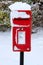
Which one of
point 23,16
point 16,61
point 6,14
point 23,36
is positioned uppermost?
point 6,14

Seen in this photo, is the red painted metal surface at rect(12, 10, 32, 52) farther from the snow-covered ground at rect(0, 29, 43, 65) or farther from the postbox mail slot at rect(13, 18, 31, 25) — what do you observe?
the snow-covered ground at rect(0, 29, 43, 65)

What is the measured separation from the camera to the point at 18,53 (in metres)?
5.89

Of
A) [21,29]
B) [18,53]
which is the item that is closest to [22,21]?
[21,29]

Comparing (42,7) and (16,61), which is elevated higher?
(42,7)

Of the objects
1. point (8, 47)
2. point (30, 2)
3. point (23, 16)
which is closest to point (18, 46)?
point (23, 16)

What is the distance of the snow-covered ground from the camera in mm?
5441

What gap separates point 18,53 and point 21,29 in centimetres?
232

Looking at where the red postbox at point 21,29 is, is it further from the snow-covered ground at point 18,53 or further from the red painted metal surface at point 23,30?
the snow-covered ground at point 18,53

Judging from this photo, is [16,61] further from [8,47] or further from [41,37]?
[41,37]

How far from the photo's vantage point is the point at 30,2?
773 cm

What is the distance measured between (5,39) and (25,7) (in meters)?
3.08

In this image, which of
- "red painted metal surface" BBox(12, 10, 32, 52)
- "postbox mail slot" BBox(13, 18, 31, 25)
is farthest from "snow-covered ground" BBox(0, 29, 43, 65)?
"postbox mail slot" BBox(13, 18, 31, 25)

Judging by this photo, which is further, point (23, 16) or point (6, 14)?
point (6, 14)

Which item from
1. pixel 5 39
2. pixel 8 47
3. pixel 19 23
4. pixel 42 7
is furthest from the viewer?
pixel 42 7
